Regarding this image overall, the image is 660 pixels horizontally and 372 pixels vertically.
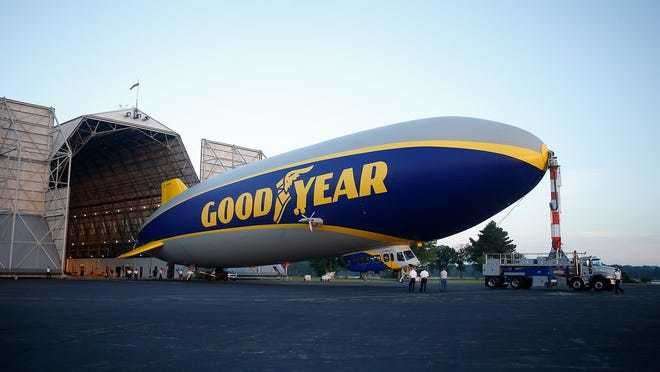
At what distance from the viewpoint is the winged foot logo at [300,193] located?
24203mm

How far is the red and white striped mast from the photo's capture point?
29.6 meters

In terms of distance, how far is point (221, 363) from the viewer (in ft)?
23.8

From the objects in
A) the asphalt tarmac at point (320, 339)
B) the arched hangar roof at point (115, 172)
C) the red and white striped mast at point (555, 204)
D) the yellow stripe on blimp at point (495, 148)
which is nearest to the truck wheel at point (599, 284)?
the red and white striped mast at point (555, 204)

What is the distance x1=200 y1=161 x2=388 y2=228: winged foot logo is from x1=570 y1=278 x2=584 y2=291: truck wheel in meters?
16.4

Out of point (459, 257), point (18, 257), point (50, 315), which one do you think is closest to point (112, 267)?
point (18, 257)

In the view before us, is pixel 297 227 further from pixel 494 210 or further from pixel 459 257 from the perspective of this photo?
pixel 459 257

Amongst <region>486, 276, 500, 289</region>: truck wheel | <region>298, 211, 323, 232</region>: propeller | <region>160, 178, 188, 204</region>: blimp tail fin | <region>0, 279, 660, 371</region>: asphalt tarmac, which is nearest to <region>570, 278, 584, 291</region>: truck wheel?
<region>486, 276, 500, 289</region>: truck wheel

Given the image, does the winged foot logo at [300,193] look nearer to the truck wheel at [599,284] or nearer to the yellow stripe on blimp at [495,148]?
the yellow stripe on blimp at [495,148]

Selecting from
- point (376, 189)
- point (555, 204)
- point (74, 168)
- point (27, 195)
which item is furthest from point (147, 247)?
point (74, 168)

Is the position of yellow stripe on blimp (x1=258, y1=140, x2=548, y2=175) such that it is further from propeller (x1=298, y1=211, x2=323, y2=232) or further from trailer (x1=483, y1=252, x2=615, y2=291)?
trailer (x1=483, y1=252, x2=615, y2=291)

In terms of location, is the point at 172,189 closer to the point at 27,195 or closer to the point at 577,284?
the point at 27,195

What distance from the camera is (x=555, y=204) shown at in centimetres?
3148

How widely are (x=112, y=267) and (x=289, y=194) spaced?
163 ft

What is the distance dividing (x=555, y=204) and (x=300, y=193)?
16.2 m
